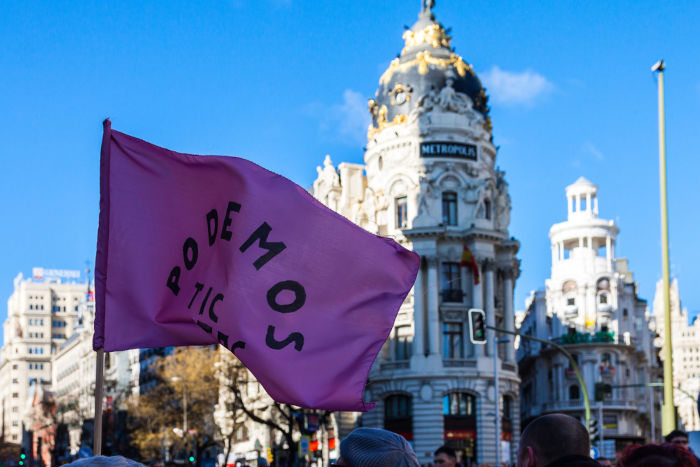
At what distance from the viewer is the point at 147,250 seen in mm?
8938

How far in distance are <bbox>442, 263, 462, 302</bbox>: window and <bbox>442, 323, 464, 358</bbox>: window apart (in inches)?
61.2

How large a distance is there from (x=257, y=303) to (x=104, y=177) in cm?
187

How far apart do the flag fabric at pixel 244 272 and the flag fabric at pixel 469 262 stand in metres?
55.5

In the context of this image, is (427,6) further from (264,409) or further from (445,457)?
(445,457)

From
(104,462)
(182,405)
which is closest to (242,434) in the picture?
(182,405)

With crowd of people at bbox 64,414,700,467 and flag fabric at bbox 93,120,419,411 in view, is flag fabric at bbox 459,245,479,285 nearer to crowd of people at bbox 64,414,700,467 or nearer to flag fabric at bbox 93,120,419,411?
flag fabric at bbox 93,120,419,411

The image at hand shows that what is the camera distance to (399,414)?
212ft

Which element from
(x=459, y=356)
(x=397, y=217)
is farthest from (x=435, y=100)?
(x=459, y=356)

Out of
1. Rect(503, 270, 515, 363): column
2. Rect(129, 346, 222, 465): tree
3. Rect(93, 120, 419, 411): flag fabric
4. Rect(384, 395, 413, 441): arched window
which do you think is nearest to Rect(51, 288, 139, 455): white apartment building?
Rect(129, 346, 222, 465): tree

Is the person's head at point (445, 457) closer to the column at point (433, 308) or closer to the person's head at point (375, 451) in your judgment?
the person's head at point (375, 451)

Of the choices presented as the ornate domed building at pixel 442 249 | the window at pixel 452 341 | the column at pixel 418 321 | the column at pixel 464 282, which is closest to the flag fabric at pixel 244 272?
the ornate domed building at pixel 442 249

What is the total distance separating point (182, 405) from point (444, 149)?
25032 mm

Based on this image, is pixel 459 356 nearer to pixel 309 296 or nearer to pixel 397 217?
pixel 397 217

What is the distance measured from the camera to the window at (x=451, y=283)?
2544 inches
